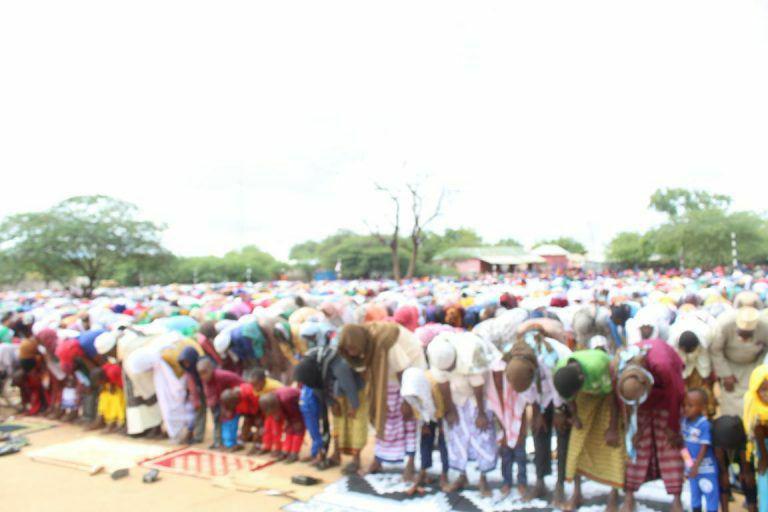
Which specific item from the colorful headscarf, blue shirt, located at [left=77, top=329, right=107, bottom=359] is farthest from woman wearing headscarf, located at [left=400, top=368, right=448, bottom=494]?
blue shirt, located at [left=77, top=329, right=107, bottom=359]

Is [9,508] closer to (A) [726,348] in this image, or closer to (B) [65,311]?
(A) [726,348]

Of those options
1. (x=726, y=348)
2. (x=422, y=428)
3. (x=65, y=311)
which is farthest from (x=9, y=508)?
(x=65, y=311)

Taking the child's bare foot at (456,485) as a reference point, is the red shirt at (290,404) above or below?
above

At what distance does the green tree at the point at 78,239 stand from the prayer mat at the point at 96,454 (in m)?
22.1

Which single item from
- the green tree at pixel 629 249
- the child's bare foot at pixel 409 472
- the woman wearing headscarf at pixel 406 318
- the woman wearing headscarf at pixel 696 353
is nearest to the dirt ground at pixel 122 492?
the child's bare foot at pixel 409 472

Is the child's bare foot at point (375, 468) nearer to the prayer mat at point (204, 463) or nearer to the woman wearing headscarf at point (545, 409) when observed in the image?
the prayer mat at point (204, 463)

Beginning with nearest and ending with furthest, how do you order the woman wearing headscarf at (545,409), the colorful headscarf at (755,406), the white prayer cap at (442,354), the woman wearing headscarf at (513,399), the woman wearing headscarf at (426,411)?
the colorful headscarf at (755,406), the woman wearing headscarf at (513,399), the woman wearing headscarf at (545,409), the white prayer cap at (442,354), the woman wearing headscarf at (426,411)

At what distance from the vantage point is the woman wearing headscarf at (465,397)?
189 inches

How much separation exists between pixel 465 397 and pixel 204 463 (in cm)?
288

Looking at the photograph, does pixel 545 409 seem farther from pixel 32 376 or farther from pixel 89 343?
pixel 32 376

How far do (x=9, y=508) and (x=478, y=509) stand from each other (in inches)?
153

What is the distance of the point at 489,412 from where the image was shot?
4957 mm

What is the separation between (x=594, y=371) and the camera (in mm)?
4148

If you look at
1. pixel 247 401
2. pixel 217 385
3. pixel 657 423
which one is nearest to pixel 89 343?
pixel 217 385
